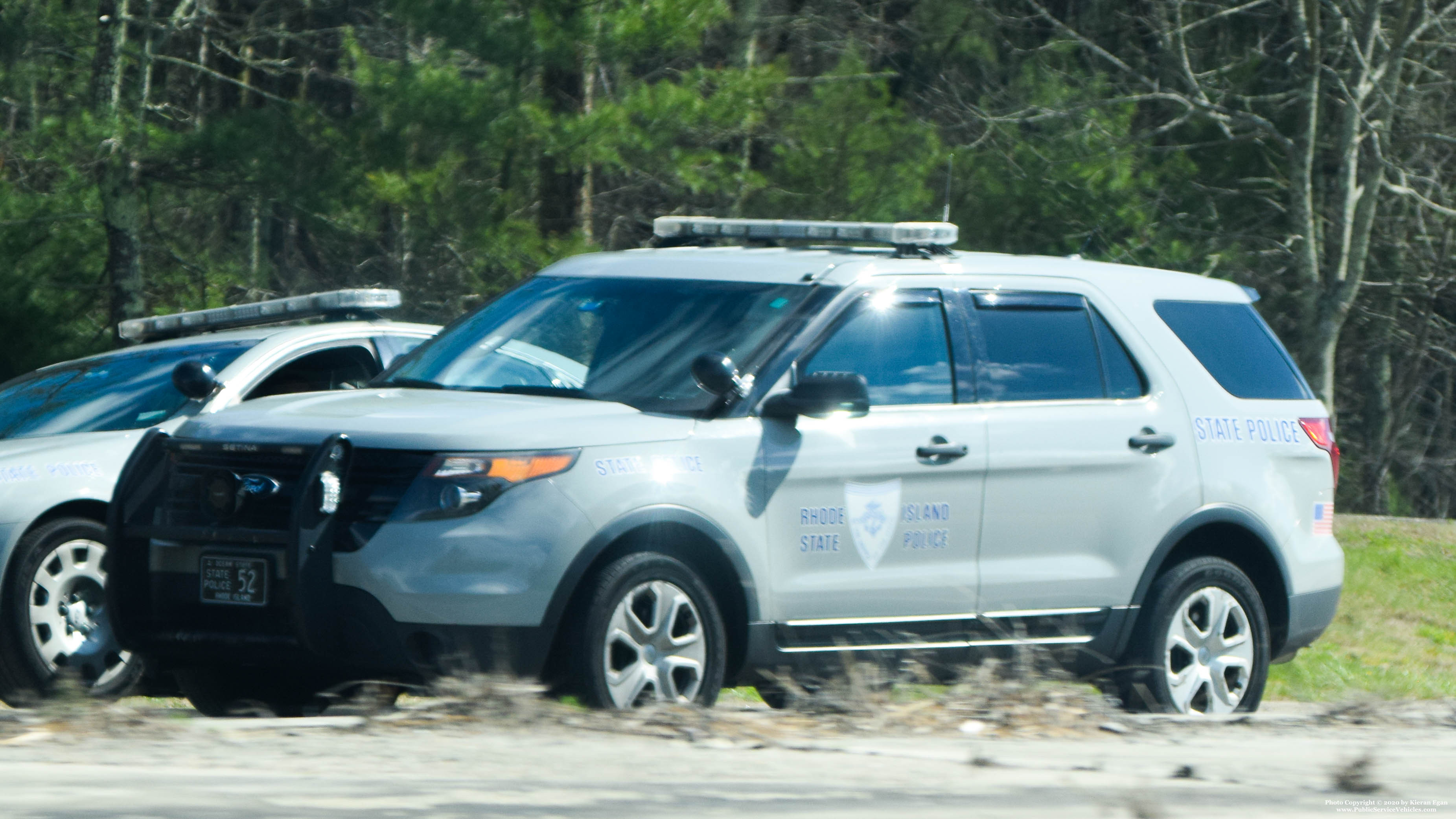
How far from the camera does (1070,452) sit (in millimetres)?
7016

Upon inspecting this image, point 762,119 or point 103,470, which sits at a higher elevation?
point 762,119

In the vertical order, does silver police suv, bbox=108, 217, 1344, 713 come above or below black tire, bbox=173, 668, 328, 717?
above

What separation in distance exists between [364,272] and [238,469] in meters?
16.2

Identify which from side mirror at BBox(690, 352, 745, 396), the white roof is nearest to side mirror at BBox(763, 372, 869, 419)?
side mirror at BBox(690, 352, 745, 396)

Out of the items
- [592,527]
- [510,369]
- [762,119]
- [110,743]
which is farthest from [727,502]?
[762,119]

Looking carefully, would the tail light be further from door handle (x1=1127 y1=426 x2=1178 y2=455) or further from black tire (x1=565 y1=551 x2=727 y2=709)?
black tire (x1=565 y1=551 x2=727 y2=709)

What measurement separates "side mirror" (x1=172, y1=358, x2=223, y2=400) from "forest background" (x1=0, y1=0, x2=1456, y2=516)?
10018 mm

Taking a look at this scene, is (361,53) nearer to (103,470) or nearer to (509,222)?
(509,222)

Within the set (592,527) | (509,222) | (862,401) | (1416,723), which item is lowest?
(1416,723)

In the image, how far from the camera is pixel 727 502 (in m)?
6.15

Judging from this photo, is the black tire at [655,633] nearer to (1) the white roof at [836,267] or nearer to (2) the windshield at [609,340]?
(2) the windshield at [609,340]

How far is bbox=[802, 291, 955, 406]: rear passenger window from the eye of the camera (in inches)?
261

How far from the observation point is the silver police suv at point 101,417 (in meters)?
7.12

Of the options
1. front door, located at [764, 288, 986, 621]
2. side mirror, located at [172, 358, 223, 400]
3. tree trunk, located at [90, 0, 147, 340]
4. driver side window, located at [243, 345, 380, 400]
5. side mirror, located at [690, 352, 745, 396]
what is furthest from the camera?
tree trunk, located at [90, 0, 147, 340]
